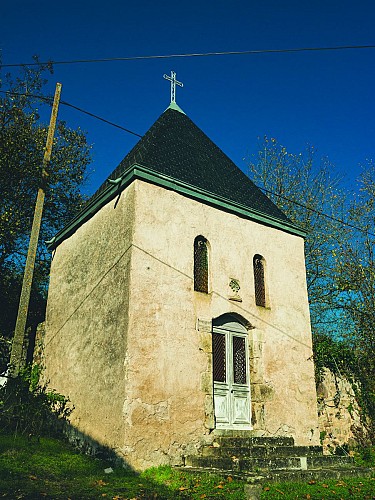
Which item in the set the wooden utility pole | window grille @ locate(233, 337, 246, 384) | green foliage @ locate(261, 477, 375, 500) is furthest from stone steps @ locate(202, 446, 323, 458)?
the wooden utility pole

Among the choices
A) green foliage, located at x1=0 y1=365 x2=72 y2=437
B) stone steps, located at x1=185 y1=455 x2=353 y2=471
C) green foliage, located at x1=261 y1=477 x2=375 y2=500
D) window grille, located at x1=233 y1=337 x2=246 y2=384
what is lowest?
green foliage, located at x1=261 y1=477 x2=375 y2=500

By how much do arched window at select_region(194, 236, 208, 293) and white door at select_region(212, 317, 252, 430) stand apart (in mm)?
861

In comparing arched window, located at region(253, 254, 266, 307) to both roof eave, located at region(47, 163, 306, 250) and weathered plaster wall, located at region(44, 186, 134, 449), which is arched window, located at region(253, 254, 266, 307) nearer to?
roof eave, located at region(47, 163, 306, 250)

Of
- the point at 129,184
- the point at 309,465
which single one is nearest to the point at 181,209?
the point at 129,184

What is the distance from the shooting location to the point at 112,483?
714 centimetres

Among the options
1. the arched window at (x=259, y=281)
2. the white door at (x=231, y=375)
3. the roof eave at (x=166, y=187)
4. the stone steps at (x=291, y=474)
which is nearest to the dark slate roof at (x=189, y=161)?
the roof eave at (x=166, y=187)

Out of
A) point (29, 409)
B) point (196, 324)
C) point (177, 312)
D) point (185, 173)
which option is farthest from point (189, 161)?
point (29, 409)

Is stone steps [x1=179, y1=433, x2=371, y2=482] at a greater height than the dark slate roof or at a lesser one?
lesser

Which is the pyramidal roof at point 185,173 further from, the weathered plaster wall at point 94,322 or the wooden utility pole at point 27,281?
the wooden utility pole at point 27,281

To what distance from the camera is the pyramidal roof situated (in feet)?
34.1

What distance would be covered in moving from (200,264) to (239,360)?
2.34 m

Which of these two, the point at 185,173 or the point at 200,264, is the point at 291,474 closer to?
the point at 200,264

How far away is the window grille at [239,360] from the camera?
34.2 ft

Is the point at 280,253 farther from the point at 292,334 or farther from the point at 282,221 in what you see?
the point at 292,334
